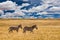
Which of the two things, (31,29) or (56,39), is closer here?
(56,39)

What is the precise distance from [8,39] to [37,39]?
2.60 metres

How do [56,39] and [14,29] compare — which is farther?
[14,29]

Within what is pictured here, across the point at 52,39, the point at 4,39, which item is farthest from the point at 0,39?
the point at 52,39

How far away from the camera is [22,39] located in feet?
66.6

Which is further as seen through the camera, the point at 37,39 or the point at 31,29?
the point at 31,29

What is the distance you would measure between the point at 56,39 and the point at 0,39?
5091mm

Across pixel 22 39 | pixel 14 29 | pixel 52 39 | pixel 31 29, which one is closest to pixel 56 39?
pixel 52 39

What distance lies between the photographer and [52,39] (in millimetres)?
20516

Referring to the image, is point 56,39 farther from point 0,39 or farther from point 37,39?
point 0,39

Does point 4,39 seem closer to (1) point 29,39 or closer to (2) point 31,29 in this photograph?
(1) point 29,39

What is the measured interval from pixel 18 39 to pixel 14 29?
855 cm

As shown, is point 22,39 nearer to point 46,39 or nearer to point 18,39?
point 18,39

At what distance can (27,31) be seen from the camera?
92.6 ft

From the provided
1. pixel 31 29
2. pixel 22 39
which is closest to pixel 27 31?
pixel 31 29
